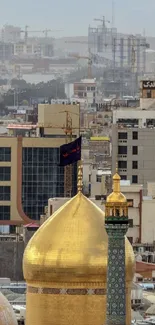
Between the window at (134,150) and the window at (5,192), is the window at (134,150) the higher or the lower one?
the higher one

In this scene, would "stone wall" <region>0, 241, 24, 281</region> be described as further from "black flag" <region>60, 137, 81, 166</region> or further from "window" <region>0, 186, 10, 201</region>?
"window" <region>0, 186, 10, 201</region>

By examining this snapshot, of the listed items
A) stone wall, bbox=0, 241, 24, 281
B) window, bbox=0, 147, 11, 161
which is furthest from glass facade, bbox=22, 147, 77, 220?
stone wall, bbox=0, 241, 24, 281

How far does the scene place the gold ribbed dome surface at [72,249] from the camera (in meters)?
37.4

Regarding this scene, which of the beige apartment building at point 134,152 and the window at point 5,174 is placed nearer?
the window at point 5,174

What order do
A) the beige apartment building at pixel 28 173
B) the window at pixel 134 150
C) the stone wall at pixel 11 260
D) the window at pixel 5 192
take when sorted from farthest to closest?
the window at pixel 134 150, the window at pixel 5 192, the beige apartment building at pixel 28 173, the stone wall at pixel 11 260

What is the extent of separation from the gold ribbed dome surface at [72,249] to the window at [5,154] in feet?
125

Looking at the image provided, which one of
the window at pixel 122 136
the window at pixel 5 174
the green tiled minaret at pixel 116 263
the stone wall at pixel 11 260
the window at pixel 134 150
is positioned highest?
the green tiled minaret at pixel 116 263

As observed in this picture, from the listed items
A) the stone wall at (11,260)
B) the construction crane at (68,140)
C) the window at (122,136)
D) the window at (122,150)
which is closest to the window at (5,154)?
the construction crane at (68,140)

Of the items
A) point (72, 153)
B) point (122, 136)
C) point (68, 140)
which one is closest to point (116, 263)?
point (72, 153)

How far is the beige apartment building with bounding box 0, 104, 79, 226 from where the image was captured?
75.6 metres

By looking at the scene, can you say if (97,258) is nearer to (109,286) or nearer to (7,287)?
(109,286)

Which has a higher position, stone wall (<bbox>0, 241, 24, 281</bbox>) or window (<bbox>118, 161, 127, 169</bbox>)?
window (<bbox>118, 161, 127, 169</bbox>)

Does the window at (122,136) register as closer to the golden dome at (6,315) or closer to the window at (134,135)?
the window at (134,135)

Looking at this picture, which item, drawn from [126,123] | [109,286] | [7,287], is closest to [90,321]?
[109,286]
